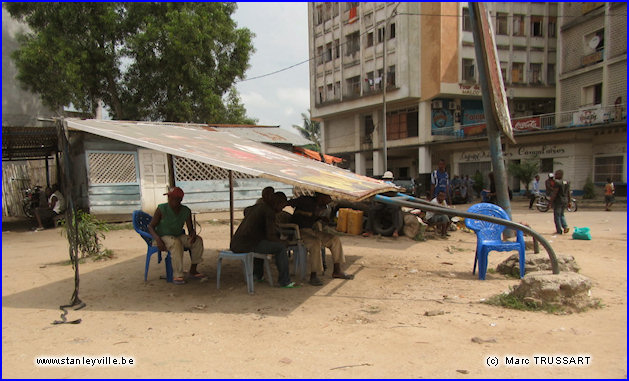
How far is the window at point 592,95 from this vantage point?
856 inches

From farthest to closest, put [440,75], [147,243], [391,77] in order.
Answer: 1. [391,77]
2. [440,75]
3. [147,243]

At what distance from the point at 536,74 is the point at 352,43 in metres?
12.9

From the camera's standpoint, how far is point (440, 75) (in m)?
25.5

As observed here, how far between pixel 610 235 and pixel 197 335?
9288 mm

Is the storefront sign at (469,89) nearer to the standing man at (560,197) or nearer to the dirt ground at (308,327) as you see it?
the standing man at (560,197)

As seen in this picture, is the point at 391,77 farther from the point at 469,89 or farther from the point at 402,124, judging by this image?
the point at 469,89

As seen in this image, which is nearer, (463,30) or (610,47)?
(610,47)

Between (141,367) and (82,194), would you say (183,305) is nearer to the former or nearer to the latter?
(141,367)

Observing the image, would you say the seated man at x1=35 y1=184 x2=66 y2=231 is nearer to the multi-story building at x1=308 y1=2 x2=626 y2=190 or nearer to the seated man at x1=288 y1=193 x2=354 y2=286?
the seated man at x1=288 y1=193 x2=354 y2=286

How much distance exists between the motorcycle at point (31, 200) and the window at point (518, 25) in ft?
91.6

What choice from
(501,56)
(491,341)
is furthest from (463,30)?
(491,341)

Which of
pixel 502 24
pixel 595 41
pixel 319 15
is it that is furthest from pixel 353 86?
pixel 595 41

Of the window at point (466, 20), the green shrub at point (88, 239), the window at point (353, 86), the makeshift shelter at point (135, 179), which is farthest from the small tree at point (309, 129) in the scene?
the green shrub at point (88, 239)

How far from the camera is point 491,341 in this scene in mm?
3166
